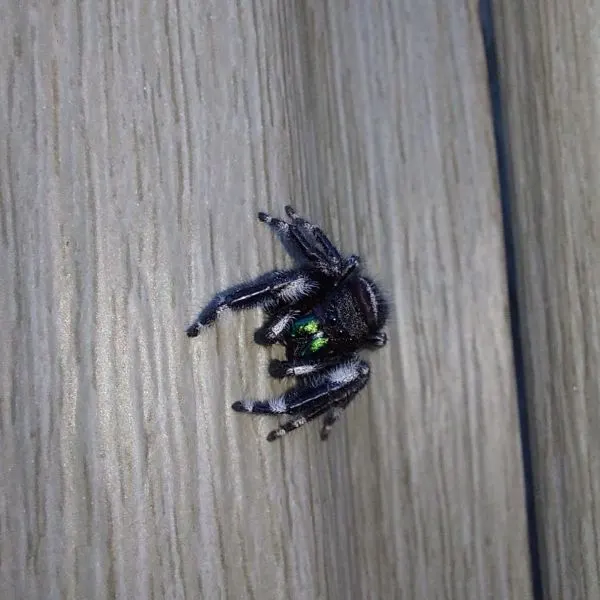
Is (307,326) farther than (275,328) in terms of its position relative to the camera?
Yes

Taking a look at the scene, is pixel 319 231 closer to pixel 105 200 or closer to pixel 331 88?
pixel 331 88

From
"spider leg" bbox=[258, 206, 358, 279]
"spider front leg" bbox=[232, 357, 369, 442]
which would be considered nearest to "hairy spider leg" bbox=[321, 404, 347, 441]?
"spider front leg" bbox=[232, 357, 369, 442]

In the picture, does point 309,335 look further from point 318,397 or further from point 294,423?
point 294,423

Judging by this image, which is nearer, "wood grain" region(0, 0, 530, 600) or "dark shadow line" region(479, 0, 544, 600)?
"wood grain" region(0, 0, 530, 600)

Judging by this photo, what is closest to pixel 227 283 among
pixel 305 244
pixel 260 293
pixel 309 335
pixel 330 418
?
pixel 260 293

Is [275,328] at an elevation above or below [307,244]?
below

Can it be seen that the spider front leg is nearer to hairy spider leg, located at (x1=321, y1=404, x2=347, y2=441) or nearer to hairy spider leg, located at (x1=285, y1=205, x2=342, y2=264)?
hairy spider leg, located at (x1=321, y1=404, x2=347, y2=441)

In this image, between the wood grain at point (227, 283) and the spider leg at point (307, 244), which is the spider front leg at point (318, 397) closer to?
the wood grain at point (227, 283)
